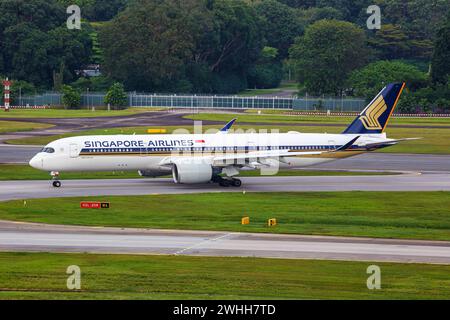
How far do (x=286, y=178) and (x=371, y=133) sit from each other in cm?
815

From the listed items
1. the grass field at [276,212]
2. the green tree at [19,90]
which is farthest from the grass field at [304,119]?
the grass field at [276,212]

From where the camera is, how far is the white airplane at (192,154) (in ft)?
222

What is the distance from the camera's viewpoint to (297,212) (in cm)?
5634

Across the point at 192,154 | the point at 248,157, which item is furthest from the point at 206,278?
the point at 192,154

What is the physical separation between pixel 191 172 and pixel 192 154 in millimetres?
3242

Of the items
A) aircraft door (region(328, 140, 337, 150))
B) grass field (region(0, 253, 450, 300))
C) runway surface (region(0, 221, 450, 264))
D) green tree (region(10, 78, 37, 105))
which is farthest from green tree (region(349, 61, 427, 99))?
grass field (region(0, 253, 450, 300))

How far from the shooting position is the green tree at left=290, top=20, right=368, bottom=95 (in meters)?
189

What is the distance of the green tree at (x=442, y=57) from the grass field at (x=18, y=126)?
270ft

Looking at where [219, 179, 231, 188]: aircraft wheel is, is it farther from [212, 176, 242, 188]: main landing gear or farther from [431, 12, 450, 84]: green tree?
[431, 12, 450, 84]: green tree

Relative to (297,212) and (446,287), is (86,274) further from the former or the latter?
(297,212)

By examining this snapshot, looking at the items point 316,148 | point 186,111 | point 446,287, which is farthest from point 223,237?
point 186,111

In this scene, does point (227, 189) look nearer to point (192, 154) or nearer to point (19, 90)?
point (192, 154)

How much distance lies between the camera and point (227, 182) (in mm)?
69625

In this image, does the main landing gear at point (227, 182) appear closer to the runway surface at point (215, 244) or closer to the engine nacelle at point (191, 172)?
the engine nacelle at point (191, 172)
